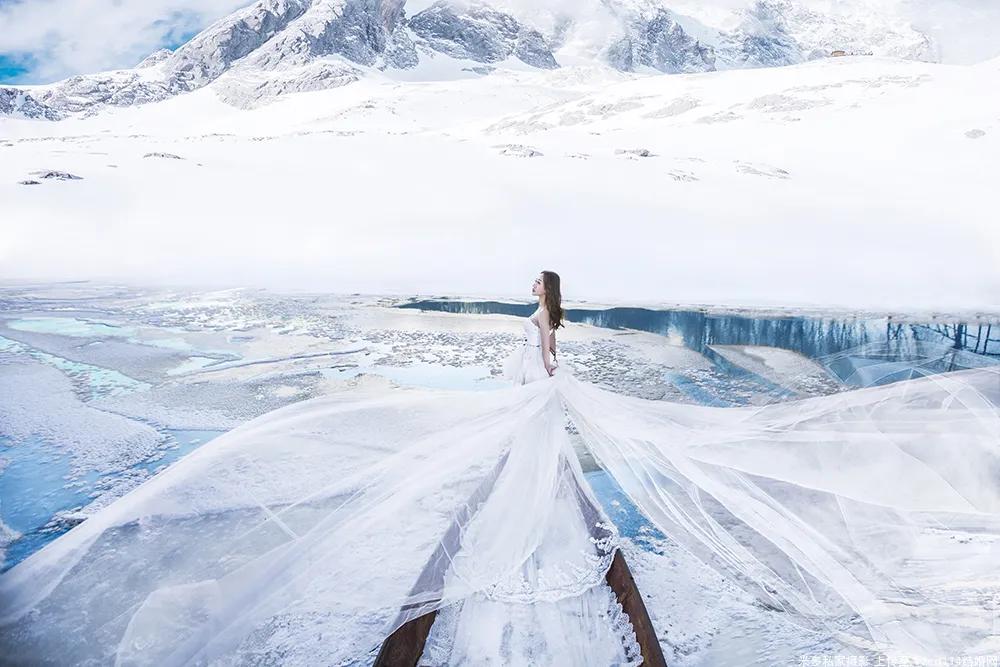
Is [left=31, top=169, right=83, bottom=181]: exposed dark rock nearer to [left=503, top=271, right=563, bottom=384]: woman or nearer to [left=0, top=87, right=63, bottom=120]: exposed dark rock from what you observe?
[left=503, top=271, right=563, bottom=384]: woman

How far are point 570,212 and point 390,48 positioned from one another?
110830mm

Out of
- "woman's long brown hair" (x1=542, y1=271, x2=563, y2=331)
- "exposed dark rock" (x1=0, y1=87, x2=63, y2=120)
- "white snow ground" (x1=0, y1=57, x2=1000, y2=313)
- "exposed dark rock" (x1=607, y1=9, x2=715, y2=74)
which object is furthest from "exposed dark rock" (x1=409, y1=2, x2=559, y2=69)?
"woman's long brown hair" (x1=542, y1=271, x2=563, y2=331)

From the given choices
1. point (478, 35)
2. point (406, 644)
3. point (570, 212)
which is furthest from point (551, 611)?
point (478, 35)

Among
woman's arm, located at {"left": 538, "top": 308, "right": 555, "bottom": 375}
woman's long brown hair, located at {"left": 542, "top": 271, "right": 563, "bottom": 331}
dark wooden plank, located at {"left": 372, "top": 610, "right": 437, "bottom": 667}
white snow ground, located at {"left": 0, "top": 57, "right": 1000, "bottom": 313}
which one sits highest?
white snow ground, located at {"left": 0, "top": 57, "right": 1000, "bottom": 313}

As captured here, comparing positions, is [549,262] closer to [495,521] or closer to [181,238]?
[181,238]

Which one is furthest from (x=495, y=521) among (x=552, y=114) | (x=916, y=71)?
(x=916, y=71)

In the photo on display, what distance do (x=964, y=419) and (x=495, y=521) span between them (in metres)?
2.47

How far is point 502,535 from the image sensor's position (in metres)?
2.79

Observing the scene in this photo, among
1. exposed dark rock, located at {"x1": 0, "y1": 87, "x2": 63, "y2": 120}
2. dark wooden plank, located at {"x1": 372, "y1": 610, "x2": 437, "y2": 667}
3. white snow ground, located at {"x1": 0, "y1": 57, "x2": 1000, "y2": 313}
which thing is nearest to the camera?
dark wooden plank, located at {"x1": 372, "y1": 610, "x2": 437, "y2": 667}

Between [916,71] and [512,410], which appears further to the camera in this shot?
[916,71]

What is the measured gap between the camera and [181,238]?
1536 centimetres

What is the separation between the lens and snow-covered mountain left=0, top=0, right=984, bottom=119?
93.4 metres

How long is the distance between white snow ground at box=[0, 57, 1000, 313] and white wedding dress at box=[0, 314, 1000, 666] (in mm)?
7901

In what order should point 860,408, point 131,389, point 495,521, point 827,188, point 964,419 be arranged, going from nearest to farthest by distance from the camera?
point 495,521 < point 964,419 < point 860,408 < point 131,389 < point 827,188
